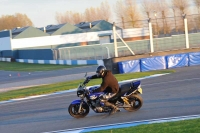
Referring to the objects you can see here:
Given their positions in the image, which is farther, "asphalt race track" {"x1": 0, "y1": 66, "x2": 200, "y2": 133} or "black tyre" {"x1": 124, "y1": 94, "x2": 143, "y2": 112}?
"black tyre" {"x1": 124, "y1": 94, "x2": 143, "y2": 112}

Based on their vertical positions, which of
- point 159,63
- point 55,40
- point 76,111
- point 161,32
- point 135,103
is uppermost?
point 55,40

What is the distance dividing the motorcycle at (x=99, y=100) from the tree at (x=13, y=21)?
140m

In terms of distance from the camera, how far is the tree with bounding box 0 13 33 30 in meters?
152

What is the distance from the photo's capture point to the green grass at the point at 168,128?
31.5 feet

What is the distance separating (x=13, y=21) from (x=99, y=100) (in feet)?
480

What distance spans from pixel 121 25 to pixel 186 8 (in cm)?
1275

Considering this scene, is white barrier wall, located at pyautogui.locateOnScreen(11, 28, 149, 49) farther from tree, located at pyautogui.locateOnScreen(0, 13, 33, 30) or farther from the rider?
tree, located at pyautogui.locateOnScreen(0, 13, 33, 30)

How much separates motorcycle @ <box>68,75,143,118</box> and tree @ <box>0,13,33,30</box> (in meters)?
140

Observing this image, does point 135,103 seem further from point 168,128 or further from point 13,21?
point 13,21

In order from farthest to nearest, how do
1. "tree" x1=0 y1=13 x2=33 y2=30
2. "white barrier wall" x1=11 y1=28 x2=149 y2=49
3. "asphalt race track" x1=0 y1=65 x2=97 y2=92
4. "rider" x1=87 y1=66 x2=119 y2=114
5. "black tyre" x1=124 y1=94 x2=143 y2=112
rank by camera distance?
1. "tree" x1=0 y1=13 x2=33 y2=30
2. "white barrier wall" x1=11 y1=28 x2=149 y2=49
3. "asphalt race track" x1=0 y1=65 x2=97 y2=92
4. "black tyre" x1=124 y1=94 x2=143 y2=112
5. "rider" x1=87 y1=66 x2=119 y2=114

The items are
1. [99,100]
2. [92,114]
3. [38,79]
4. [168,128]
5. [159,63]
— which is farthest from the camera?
[38,79]

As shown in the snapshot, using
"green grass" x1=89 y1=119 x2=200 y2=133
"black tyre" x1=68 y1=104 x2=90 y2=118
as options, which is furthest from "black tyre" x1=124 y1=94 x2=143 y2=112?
"green grass" x1=89 y1=119 x2=200 y2=133

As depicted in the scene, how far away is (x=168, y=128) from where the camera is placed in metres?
10.0

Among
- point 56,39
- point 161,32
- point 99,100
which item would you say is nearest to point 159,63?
point 161,32
